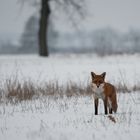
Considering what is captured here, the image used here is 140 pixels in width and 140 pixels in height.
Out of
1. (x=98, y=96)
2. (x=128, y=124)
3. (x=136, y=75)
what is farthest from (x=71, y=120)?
(x=136, y=75)

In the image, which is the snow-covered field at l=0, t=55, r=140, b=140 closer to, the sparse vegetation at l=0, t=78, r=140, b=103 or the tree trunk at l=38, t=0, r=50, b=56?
the sparse vegetation at l=0, t=78, r=140, b=103

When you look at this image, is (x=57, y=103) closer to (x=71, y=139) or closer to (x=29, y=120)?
(x=29, y=120)

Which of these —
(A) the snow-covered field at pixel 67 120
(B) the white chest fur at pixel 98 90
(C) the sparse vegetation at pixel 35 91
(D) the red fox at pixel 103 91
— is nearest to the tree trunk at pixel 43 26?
(C) the sparse vegetation at pixel 35 91

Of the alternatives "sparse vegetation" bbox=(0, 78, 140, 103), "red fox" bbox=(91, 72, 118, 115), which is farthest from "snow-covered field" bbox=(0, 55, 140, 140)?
"sparse vegetation" bbox=(0, 78, 140, 103)

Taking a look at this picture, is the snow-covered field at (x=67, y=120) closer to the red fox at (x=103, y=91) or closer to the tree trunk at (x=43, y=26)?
the red fox at (x=103, y=91)

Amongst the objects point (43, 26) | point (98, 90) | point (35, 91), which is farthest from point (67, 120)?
point (43, 26)

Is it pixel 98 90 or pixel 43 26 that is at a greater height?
pixel 43 26

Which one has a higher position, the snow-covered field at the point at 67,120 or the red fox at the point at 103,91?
the red fox at the point at 103,91

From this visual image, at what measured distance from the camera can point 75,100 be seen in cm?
1202

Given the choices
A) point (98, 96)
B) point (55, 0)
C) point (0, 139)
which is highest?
point (55, 0)

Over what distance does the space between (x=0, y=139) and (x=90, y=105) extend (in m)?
3.74

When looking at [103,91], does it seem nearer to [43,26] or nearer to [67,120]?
[67,120]

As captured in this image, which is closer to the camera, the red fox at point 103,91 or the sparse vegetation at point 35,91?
the red fox at point 103,91

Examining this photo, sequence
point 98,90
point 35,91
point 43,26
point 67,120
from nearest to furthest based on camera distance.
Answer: point 98,90, point 67,120, point 35,91, point 43,26
